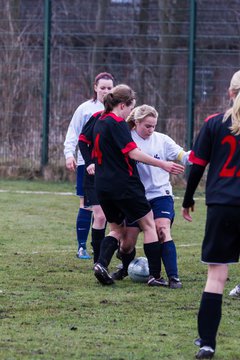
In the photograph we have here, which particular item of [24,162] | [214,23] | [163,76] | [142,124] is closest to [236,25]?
[214,23]

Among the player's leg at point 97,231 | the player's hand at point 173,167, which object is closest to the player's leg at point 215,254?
the player's hand at point 173,167

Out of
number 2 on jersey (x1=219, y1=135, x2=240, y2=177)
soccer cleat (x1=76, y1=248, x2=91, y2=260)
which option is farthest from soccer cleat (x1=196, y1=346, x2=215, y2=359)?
soccer cleat (x1=76, y1=248, x2=91, y2=260)

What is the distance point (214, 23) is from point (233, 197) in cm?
1270

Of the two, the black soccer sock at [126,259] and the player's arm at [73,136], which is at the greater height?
the player's arm at [73,136]

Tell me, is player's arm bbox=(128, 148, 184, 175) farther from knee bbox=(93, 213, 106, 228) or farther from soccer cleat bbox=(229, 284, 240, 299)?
knee bbox=(93, 213, 106, 228)

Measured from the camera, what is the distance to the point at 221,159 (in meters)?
5.30

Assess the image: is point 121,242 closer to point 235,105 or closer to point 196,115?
point 235,105

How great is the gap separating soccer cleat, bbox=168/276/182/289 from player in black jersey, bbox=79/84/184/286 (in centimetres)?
12

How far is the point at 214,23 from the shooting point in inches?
688

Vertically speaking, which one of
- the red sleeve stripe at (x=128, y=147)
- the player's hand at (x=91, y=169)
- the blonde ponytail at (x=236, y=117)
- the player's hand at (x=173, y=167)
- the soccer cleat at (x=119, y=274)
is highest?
the blonde ponytail at (x=236, y=117)

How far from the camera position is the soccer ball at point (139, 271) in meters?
7.86

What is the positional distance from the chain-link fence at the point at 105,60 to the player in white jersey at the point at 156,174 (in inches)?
358

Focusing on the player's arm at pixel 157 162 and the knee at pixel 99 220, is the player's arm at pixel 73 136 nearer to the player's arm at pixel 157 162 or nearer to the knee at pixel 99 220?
the knee at pixel 99 220

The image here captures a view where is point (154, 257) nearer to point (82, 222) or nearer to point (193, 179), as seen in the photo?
point (82, 222)
